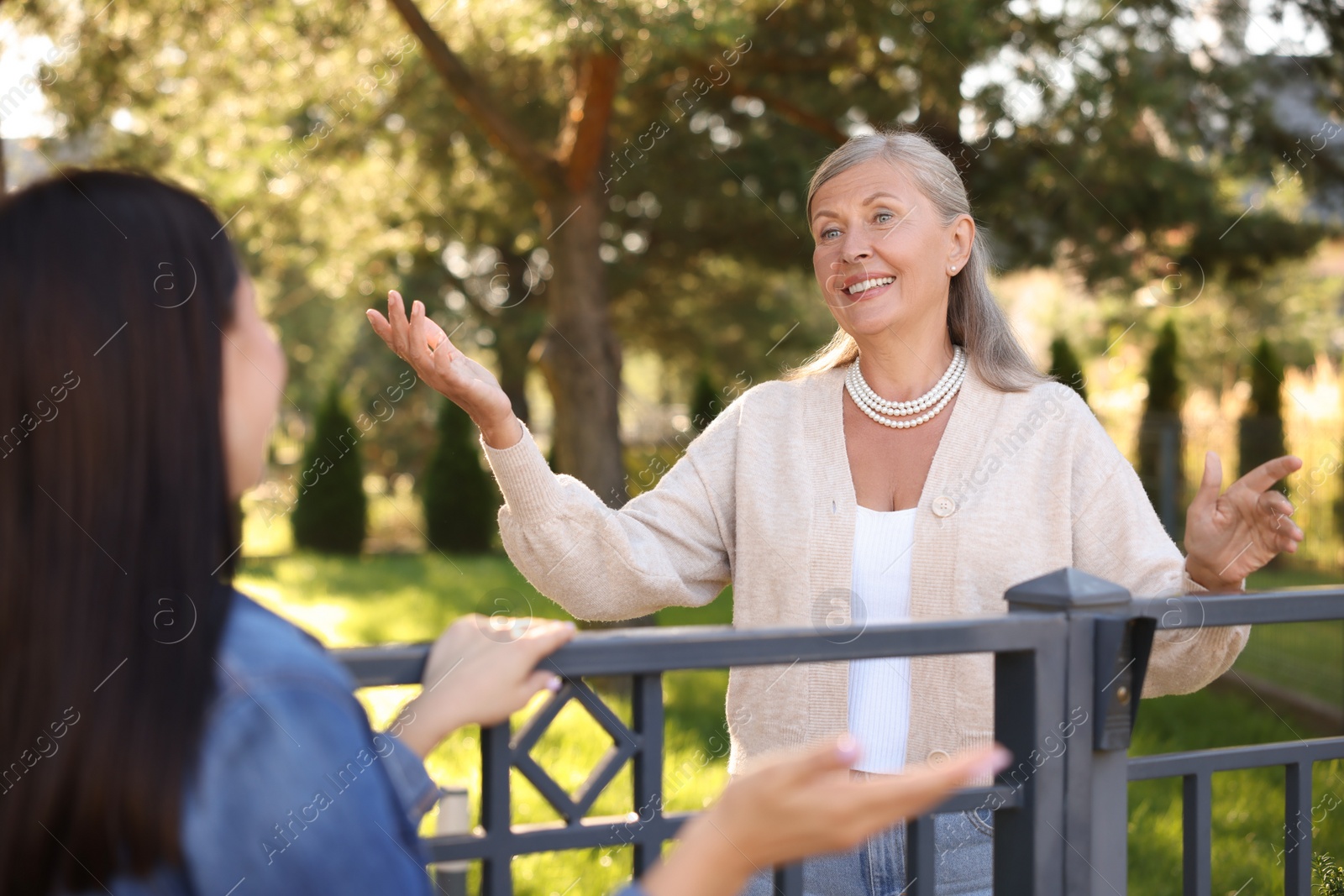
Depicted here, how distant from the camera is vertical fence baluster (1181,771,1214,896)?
1.63 metres

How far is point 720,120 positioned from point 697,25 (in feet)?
14.7

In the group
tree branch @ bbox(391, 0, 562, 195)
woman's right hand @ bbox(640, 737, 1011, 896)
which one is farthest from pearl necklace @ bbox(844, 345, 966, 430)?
tree branch @ bbox(391, 0, 562, 195)

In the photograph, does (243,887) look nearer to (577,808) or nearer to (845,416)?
(577,808)

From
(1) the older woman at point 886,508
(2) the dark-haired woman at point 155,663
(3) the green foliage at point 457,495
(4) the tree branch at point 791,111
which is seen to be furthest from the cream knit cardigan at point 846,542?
(3) the green foliage at point 457,495

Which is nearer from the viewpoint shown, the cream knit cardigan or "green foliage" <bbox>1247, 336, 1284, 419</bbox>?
the cream knit cardigan

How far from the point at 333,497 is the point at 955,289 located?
13827 millimetres

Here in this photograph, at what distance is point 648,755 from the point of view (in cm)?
131

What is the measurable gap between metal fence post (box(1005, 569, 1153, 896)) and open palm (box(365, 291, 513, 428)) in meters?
0.83

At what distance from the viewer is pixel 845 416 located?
2.16 m

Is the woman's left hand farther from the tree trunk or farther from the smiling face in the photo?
the tree trunk

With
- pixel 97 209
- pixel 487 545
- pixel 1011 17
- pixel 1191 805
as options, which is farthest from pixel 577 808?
pixel 487 545

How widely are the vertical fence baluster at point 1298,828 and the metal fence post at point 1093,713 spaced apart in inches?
14.3

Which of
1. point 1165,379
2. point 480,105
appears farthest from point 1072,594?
point 1165,379

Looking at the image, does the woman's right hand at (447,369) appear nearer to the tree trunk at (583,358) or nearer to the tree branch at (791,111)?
the tree trunk at (583,358)
